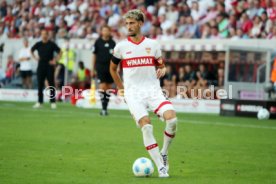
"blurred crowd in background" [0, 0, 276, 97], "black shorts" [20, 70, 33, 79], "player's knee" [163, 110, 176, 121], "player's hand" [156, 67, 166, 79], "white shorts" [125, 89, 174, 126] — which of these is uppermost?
"blurred crowd in background" [0, 0, 276, 97]

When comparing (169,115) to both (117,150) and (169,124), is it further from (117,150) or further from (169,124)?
(117,150)

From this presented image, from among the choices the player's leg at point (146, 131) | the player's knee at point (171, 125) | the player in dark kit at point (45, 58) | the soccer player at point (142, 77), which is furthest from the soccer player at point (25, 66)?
the player's knee at point (171, 125)

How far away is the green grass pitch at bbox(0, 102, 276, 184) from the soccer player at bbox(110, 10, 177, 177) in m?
0.76

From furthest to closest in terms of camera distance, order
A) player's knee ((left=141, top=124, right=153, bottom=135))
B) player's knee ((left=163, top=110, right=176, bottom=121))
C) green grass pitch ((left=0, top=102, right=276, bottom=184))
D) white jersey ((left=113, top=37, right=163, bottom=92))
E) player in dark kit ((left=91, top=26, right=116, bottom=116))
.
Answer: player in dark kit ((left=91, top=26, right=116, bottom=116)) < white jersey ((left=113, top=37, right=163, bottom=92)) < player's knee ((left=163, top=110, right=176, bottom=121)) < player's knee ((left=141, top=124, right=153, bottom=135)) < green grass pitch ((left=0, top=102, right=276, bottom=184))

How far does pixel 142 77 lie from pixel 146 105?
393mm

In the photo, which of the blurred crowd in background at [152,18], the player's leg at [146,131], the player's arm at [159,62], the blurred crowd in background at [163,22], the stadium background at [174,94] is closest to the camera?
the player's leg at [146,131]

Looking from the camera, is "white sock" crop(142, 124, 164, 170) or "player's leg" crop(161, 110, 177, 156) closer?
"white sock" crop(142, 124, 164, 170)

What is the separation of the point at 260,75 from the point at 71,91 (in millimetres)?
7620

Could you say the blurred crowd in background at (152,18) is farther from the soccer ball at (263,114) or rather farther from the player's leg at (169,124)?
the player's leg at (169,124)

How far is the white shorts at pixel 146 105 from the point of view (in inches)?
425

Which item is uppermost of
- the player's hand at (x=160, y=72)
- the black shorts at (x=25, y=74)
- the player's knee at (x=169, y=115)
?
the black shorts at (x=25, y=74)

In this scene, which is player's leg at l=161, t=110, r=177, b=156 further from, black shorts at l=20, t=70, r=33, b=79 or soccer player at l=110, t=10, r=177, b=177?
black shorts at l=20, t=70, r=33, b=79

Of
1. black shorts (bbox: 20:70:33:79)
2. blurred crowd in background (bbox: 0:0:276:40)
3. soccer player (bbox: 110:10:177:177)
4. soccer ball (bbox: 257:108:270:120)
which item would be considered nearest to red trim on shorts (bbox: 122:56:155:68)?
soccer player (bbox: 110:10:177:177)

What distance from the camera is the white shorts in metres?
10.8
